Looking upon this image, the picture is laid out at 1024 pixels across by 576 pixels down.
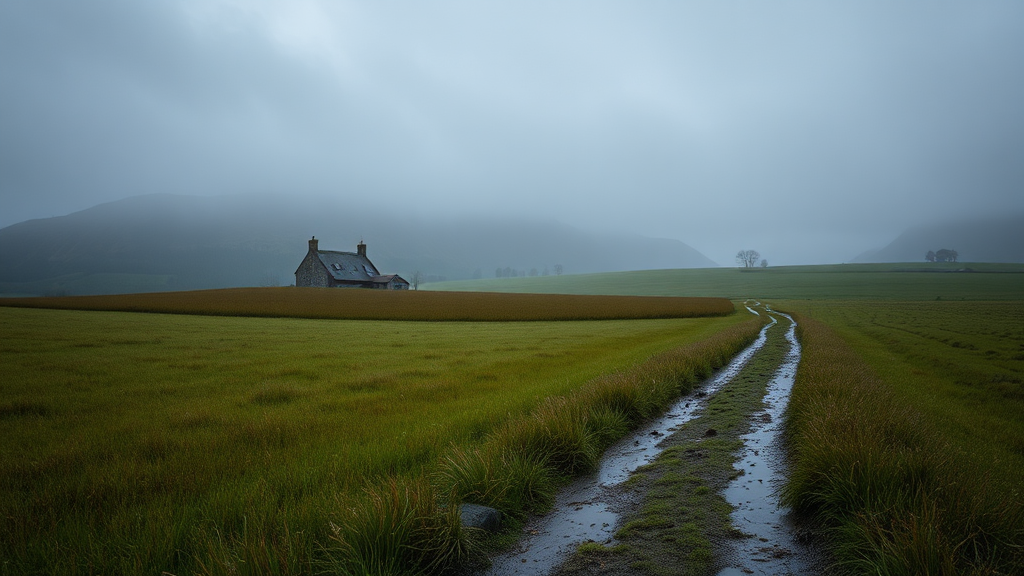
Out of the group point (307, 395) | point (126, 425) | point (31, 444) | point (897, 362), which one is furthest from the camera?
point (897, 362)

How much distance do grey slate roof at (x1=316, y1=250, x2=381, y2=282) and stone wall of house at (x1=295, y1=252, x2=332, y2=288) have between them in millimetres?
1063

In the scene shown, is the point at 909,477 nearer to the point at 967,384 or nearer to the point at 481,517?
the point at 481,517

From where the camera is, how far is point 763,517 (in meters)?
5.34

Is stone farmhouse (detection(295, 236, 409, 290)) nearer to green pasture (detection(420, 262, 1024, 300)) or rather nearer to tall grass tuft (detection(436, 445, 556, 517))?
green pasture (detection(420, 262, 1024, 300))

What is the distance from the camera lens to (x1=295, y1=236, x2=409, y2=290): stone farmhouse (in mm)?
87000

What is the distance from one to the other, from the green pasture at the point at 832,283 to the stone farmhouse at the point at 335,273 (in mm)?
73742

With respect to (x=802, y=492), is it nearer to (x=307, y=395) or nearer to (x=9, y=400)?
(x=307, y=395)

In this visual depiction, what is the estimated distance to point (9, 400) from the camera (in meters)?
9.16

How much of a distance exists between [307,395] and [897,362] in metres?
21.2

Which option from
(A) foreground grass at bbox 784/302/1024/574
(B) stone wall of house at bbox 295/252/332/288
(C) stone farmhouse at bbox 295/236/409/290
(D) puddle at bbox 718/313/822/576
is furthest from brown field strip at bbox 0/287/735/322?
(D) puddle at bbox 718/313/822/576

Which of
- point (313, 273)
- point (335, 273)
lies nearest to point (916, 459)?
point (335, 273)

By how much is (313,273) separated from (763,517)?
3659 inches

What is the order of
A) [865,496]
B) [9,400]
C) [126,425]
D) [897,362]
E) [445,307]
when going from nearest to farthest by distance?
1. [865,496]
2. [126,425]
3. [9,400]
4. [897,362]
5. [445,307]

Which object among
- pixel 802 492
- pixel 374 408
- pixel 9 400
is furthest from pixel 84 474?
pixel 802 492
